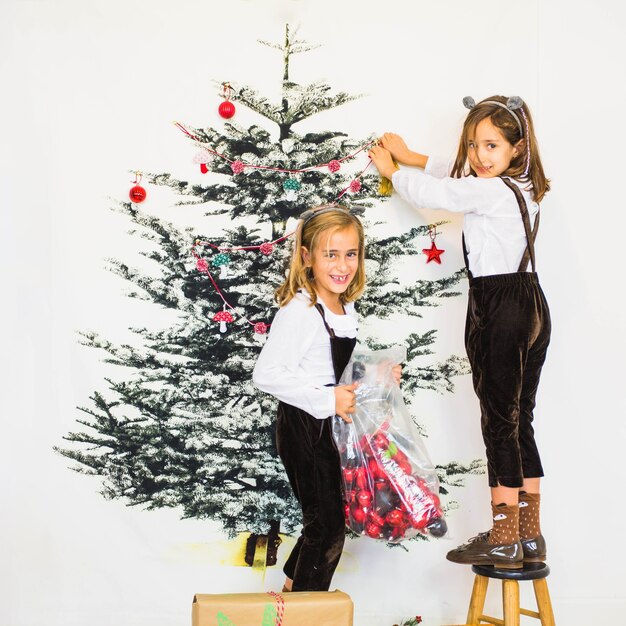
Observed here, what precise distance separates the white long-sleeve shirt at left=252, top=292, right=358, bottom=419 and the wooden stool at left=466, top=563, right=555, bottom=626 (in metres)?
0.61

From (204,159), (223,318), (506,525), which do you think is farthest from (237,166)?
(506,525)

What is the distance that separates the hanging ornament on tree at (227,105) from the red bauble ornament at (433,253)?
747 mm

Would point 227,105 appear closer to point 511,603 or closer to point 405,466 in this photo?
point 405,466

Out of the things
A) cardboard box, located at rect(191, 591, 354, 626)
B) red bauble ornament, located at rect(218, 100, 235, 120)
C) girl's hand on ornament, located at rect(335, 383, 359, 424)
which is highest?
red bauble ornament, located at rect(218, 100, 235, 120)

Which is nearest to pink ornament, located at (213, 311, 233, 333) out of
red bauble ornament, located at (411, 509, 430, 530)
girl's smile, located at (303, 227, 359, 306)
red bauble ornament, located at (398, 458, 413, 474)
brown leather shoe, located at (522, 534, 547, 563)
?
Answer: girl's smile, located at (303, 227, 359, 306)

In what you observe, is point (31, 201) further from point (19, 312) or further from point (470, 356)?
point (470, 356)

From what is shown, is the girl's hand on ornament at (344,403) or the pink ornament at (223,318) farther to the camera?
the pink ornament at (223,318)

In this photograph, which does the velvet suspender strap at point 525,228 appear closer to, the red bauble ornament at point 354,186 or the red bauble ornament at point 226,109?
the red bauble ornament at point 354,186

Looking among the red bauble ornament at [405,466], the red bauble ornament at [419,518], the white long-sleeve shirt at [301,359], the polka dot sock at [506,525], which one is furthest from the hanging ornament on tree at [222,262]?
the polka dot sock at [506,525]

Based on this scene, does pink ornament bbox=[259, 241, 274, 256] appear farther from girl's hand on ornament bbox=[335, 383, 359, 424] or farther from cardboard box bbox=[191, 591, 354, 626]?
cardboard box bbox=[191, 591, 354, 626]

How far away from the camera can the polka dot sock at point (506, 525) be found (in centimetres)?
204

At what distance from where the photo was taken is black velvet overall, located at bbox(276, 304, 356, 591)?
6.89 feet

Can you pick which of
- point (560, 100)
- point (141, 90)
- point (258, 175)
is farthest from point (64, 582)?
point (560, 100)

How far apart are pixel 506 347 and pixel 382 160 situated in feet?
2.39
